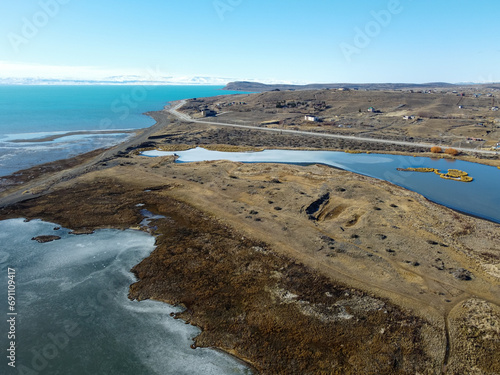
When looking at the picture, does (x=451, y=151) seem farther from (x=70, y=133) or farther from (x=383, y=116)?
(x=70, y=133)

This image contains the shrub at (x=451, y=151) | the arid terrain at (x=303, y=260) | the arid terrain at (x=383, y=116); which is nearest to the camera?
the arid terrain at (x=303, y=260)

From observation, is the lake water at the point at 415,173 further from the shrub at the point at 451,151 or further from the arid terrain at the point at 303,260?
the arid terrain at the point at 303,260

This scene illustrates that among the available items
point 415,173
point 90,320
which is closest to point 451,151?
point 415,173

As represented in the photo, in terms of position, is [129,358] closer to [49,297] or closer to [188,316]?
[188,316]

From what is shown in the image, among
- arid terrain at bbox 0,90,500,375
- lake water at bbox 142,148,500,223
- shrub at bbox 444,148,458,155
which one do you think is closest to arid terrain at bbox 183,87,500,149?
shrub at bbox 444,148,458,155

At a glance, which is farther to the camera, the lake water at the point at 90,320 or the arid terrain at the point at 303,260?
the arid terrain at the point at 303,260

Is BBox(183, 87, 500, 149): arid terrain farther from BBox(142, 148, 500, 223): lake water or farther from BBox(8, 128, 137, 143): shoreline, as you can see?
BBox(8, 128, 137, 143): shoreline

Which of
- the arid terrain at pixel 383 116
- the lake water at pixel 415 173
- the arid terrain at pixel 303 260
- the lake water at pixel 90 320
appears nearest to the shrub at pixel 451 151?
the lake water at pixel 415 173
